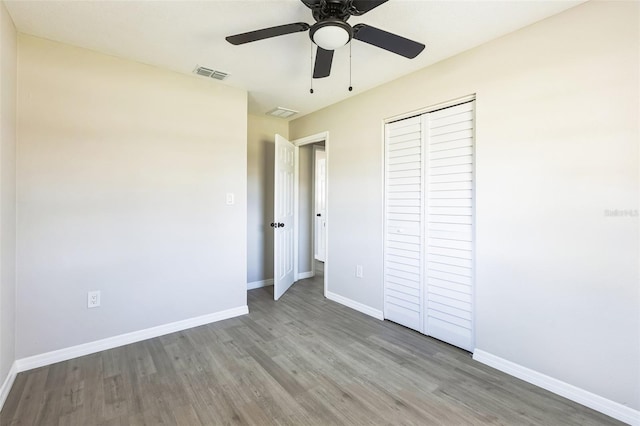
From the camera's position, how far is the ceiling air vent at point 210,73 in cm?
270

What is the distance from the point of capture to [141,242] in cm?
261

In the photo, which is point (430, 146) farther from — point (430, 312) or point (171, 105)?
point (171, 105)

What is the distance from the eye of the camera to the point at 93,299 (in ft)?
7.86

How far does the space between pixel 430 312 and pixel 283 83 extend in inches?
104

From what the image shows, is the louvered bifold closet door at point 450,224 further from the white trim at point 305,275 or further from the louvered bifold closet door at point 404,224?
the white trim at point 305,275

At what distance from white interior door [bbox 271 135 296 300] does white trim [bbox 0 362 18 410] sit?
2221mm

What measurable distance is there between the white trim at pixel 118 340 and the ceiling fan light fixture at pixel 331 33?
105 inches

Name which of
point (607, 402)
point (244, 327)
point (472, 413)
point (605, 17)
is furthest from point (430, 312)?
point (605, 17)

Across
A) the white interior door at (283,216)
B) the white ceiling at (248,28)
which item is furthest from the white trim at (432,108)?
the white interior door at (283,216)

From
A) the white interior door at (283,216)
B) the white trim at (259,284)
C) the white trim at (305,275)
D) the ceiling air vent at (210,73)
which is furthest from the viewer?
the white trim at (305,275)

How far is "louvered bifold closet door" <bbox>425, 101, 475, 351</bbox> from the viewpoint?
2402mm

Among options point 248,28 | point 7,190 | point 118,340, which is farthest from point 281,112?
point 118,340

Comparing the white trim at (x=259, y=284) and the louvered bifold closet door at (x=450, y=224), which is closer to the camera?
the louvered bifold closet door at (x=450, y=224)

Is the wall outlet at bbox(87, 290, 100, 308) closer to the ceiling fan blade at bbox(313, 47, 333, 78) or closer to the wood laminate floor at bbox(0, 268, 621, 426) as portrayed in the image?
the wood laminate floor at bbox(0, 268, 621, 426)
